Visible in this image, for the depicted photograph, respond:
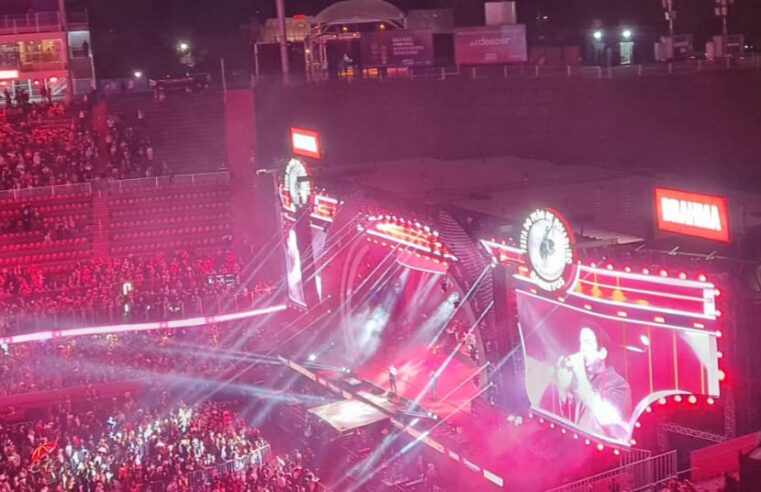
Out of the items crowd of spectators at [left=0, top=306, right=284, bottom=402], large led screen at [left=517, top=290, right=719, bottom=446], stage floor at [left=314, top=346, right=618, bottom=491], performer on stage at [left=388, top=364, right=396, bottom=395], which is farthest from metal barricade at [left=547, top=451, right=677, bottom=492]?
crowd of spectators at [left=0, top=306, right=284, bottom=402]

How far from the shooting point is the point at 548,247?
16.5 metres

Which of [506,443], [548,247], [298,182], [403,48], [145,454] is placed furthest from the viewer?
[403,48]

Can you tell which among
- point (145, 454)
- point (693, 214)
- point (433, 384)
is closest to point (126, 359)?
point (145, 454)

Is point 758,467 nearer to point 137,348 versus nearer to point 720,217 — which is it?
point 720,217

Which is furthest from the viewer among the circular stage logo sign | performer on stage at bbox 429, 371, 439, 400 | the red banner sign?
the red banner sign

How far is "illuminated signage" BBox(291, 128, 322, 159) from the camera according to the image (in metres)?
26.1

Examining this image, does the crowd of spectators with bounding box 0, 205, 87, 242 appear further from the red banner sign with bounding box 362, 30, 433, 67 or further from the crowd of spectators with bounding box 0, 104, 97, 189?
the red banner sign with bounding box 362, 30, 433, 67

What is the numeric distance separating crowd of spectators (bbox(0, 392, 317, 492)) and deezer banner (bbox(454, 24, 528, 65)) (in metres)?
12.1

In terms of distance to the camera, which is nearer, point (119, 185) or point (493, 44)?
point (493, 44)

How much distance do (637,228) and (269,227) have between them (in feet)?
46.8

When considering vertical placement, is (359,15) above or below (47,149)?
above

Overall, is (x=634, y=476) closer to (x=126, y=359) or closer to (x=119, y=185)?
(x=126, y=359)

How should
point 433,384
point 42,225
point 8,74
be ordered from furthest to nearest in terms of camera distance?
1. point 8,74
2. point 42,225
3. point 433,384

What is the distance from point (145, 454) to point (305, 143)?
30.0 ft
